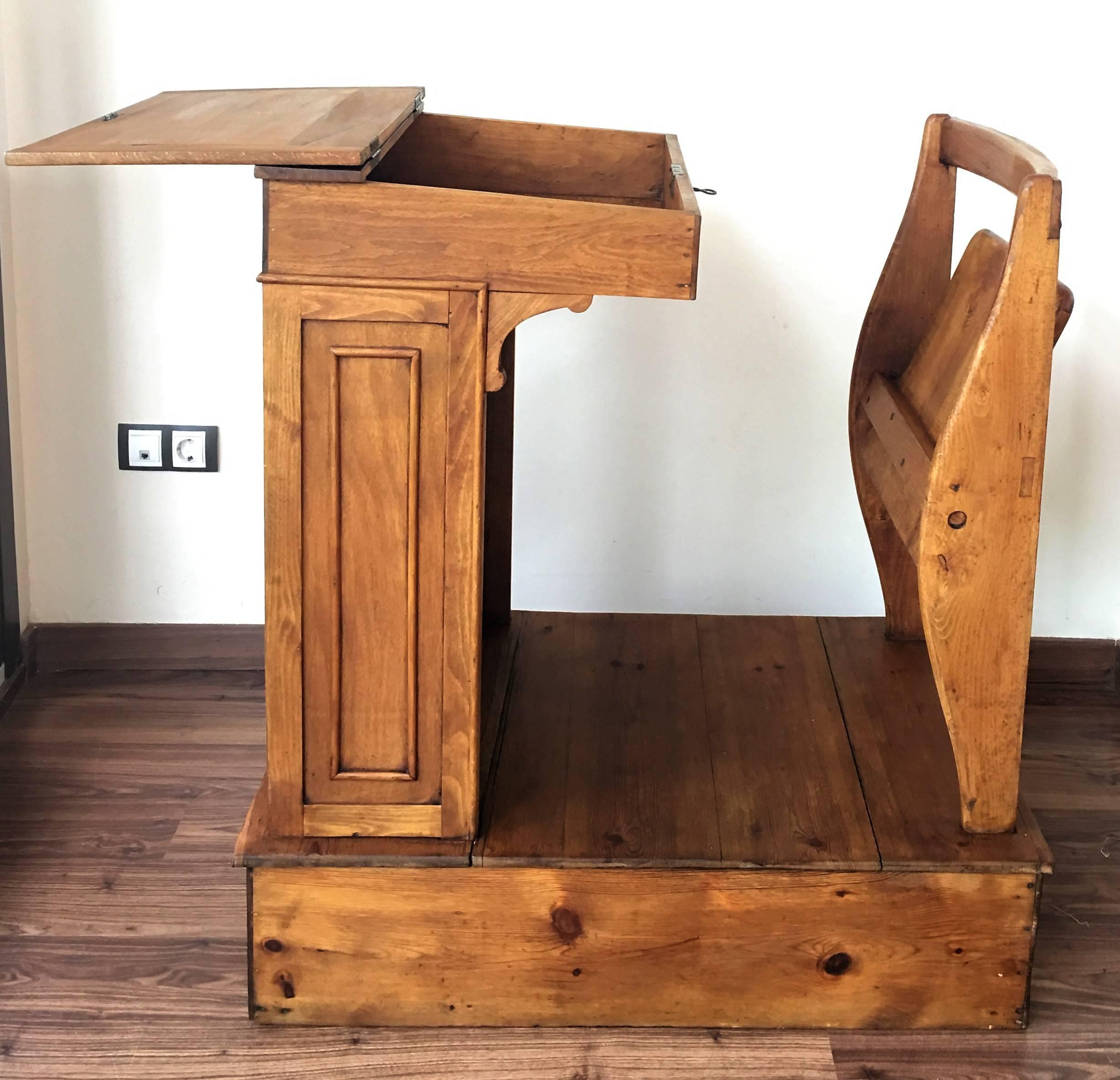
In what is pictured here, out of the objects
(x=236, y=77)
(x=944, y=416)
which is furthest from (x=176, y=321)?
(x=944, y=416)

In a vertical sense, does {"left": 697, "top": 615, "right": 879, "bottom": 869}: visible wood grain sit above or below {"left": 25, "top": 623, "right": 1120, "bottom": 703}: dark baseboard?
above

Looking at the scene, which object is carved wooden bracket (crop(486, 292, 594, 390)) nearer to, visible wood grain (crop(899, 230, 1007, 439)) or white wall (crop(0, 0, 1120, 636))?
visible wood grain (crop(899, 230, 1007, 439))

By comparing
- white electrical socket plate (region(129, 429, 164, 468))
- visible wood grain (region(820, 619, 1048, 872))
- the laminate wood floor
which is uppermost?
white electrical socket plate (region(129, 429, 164, 468))

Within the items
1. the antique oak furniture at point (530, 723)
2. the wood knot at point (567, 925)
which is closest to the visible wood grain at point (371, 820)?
the antique oak furniture at point (530, 723)

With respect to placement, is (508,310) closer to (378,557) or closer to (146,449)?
(378,557)

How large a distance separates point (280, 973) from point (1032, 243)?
117 centimetres

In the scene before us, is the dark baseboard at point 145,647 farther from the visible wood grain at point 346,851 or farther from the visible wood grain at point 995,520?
the visible wood grain at point 995,520

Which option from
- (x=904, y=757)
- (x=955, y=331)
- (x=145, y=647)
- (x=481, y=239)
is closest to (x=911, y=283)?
(x=955, y=331)

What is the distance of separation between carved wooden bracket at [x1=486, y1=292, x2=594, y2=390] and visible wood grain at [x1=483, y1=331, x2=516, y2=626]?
0.64 m

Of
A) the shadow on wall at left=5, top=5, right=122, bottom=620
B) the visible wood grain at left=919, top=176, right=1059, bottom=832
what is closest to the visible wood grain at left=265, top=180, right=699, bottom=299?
the visible wood grain at left=919, top=176, right=1059, bottom=832

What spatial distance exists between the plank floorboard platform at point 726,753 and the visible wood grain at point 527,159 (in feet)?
2.24

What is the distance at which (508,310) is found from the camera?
4.65 ft

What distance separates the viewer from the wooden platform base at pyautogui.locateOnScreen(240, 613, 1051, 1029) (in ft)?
5.05

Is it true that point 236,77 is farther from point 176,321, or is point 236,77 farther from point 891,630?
point 891,630
